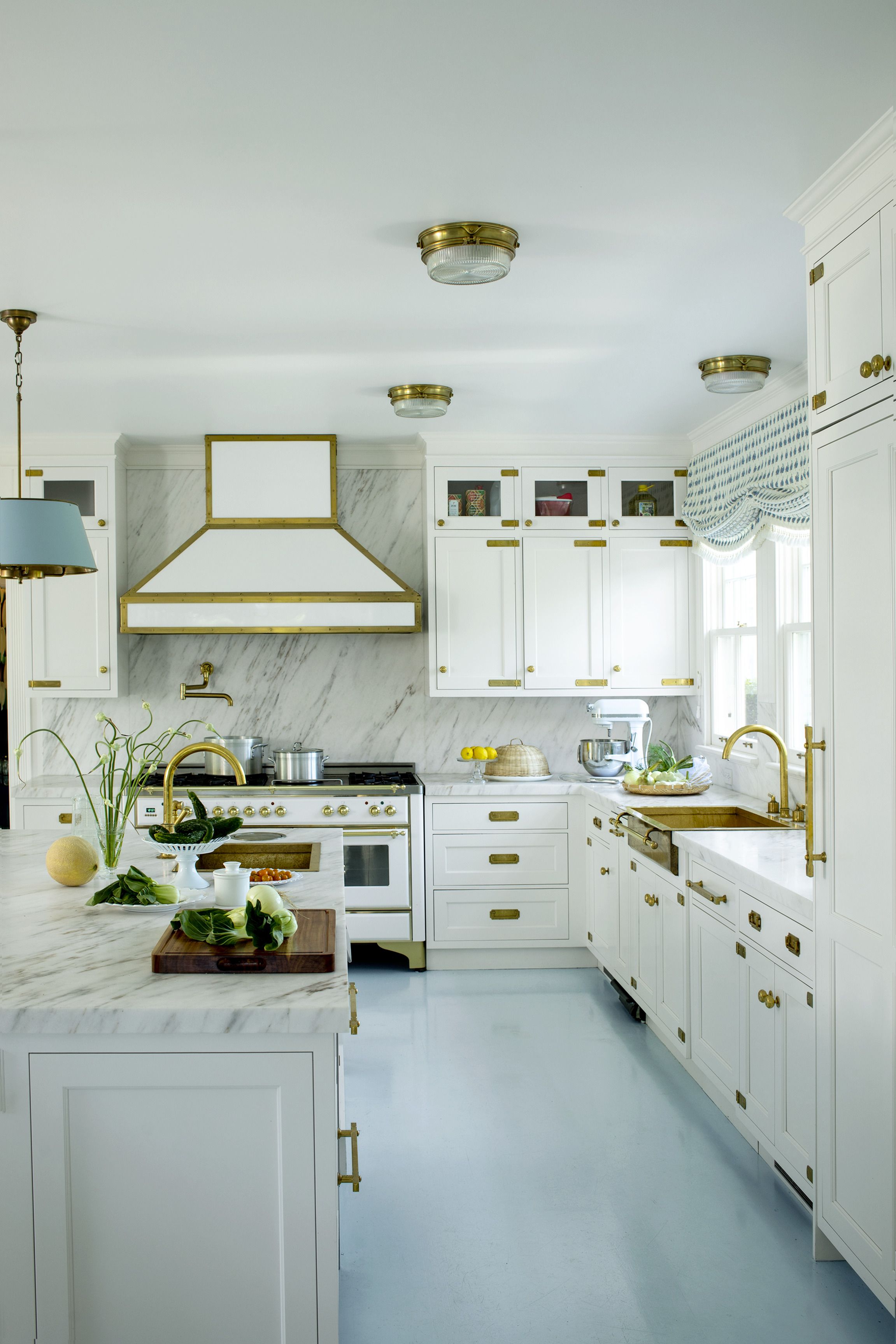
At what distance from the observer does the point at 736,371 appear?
3.71 m

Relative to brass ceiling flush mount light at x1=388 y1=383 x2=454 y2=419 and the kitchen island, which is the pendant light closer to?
the kitchen island

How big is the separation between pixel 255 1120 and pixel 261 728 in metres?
3.71

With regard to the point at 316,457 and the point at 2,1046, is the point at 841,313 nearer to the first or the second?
the point at 2,1046

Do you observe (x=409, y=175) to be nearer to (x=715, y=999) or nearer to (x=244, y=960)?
(x=244, y=960)

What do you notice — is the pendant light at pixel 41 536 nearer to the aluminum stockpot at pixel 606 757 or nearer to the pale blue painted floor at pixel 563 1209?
the pale blue painted floor at pixel 563 1209

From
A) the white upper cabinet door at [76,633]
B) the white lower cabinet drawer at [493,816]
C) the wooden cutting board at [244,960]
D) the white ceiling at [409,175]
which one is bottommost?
the white lower cabinet drawer at [493,816]

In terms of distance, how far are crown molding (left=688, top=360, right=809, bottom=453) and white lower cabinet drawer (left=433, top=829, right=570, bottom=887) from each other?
202 centimetres

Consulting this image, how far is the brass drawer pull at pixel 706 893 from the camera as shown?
117 inches

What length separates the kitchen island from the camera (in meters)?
1.70

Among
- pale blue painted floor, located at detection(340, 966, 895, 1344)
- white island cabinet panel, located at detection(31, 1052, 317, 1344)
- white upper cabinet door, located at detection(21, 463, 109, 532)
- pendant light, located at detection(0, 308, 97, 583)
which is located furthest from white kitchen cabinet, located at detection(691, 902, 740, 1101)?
white upper cabinet door, located at detection(21, 463, 109, 532)

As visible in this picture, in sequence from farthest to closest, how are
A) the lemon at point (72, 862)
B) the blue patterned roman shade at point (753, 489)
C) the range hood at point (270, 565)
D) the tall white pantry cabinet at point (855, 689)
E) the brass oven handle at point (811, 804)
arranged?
the range hood at point (270, 565) < the blue patterned roman shade at point (753, 489) < the lemon at point (72, 862) < the brass oven handle at point (811, 804) < the tall white pantry cabinet at point (855, 689)

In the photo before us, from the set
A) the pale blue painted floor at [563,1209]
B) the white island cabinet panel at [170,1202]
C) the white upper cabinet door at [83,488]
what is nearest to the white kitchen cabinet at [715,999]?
the pale blue painted floor at [563,1209]

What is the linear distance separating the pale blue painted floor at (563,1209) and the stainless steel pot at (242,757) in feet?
5.00

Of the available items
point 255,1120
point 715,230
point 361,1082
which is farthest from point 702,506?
point 255,1120
